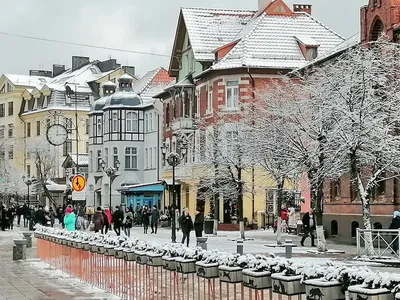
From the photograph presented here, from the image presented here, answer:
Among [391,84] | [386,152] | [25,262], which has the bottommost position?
[25,262]

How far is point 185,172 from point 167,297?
51109 millimetres

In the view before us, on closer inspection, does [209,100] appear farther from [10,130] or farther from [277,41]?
[10,130]

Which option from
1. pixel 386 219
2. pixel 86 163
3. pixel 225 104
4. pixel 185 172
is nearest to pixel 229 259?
pixel 386 219

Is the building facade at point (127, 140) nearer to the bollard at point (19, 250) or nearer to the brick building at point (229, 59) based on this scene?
the brick building at point (229, 59)

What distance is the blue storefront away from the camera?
73.2m

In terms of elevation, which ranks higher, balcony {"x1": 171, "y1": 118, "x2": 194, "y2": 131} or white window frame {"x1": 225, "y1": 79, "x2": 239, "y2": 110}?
white window frame {"x1": 225, "y1": 79, "x2": 239, "y2": 110}

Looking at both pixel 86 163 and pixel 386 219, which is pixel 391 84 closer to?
pixel 386 219

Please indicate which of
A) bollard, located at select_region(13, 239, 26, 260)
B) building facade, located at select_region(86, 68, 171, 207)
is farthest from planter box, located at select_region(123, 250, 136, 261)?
building facade, located at select_region(86, 68, 171, 207)

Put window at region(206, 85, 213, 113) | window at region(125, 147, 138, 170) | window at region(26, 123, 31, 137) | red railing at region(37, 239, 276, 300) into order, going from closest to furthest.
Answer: red railing at region(37, 239, 276, 300) < window at region(206, 85, 213, 113) < window at region(125, 147, 138, 170) < window at region(26, 123, 31, 137)

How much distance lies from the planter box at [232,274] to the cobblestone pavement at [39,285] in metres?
6.32

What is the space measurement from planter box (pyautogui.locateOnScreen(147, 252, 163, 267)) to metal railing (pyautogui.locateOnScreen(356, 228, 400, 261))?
51.0ft

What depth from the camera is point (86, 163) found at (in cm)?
9800

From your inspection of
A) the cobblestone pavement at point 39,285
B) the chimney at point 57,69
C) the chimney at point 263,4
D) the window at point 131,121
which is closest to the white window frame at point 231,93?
the chimney at point 263,4

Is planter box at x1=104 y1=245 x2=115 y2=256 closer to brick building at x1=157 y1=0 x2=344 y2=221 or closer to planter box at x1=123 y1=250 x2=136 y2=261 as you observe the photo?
planter box at x1=123 y1=250 x2=136 y2=261
